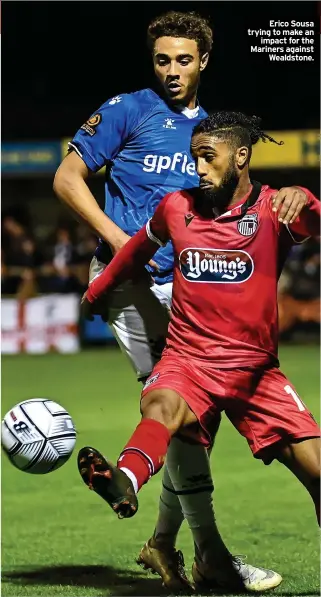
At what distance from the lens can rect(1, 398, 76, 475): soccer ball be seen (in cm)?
488

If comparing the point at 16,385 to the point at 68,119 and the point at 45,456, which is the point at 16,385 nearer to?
the point at 45,456

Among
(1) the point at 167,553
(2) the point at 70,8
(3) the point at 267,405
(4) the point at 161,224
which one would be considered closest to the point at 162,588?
(1) the point at 167,553

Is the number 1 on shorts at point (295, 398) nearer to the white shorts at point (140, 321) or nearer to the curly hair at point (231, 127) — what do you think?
the white shorts at point (140, 321)

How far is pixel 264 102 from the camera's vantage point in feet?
80.0

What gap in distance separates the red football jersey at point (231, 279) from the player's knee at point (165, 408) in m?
0.28

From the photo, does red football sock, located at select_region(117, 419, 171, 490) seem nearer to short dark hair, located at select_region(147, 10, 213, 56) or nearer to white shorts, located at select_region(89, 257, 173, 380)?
white shorts, located at select_region(89, 257, 173, 380)

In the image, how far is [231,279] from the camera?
477 cm

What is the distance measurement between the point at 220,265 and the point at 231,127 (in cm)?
Result: 63

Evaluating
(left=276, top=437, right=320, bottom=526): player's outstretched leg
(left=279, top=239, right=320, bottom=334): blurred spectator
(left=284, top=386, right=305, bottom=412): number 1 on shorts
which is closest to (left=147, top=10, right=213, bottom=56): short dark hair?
(left=284, top=386, right=305, bottom=412): number 1 on shorts

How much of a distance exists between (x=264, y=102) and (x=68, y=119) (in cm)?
525

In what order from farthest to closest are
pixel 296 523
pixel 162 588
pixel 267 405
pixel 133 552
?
pixel 296 523 → pixel 133 552 → pixel 162 588 → pixel 267 405

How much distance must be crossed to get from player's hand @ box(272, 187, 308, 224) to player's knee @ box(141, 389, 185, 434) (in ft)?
2.95

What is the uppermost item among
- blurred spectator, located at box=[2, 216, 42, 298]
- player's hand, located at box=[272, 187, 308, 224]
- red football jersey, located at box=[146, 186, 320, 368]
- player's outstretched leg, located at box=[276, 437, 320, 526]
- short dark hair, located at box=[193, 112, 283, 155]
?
short dark hair, located at box=[193, 112, 283, 155]

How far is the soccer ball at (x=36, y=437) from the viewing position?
4.88 metres
